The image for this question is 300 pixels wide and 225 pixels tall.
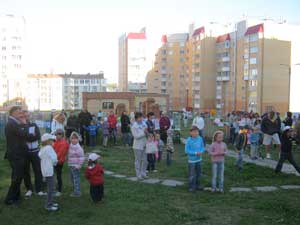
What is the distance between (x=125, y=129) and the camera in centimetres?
1845

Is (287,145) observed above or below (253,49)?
below

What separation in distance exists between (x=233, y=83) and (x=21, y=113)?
72.2 meters

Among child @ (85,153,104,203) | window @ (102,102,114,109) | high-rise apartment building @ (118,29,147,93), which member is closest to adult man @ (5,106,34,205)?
child @ (85,153,104,203)

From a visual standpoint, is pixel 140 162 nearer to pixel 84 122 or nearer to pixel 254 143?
pixel 254 143

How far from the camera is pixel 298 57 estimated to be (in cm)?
6831

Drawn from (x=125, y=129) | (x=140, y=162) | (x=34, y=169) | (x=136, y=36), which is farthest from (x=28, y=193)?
(x=136, y=36)

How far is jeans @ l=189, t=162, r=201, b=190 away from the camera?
896 cm

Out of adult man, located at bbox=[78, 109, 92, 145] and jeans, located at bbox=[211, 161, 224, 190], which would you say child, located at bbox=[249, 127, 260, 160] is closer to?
jeans, located at bbox=[211, 161, 224, 190]

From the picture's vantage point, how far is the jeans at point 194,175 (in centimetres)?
896

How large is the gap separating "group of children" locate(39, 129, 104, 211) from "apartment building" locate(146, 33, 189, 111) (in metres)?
86.4

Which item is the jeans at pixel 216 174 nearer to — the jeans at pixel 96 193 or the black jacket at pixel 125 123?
the jeans at pixel 96 193

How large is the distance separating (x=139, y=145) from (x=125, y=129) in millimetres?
7980

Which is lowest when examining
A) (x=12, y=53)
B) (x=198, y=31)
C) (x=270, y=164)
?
(x=270, y=164)

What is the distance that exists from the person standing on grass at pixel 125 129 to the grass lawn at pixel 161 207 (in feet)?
26.4
